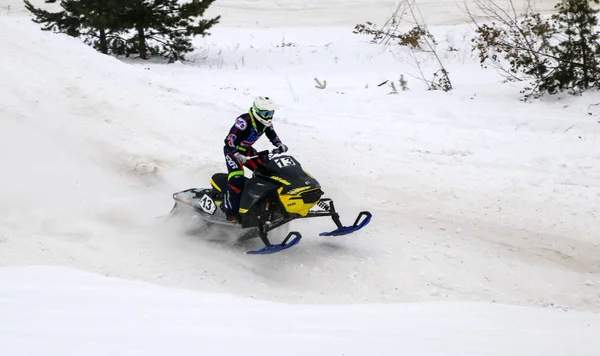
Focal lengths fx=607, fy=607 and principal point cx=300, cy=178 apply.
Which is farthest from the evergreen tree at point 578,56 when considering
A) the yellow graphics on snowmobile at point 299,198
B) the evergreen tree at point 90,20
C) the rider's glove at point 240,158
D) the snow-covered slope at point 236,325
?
the evergreen tree at point 90,20

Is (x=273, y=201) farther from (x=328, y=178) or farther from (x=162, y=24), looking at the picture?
(x=162, y=24)

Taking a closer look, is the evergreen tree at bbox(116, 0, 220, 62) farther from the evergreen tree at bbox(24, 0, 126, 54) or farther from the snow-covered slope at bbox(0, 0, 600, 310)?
the snow-covered slope at bbox(0, 0, 600, 310)

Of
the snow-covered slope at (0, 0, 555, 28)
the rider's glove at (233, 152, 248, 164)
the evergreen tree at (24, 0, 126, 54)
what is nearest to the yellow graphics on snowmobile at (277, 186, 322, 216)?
the rider's glove at (233, 152, 248, 164)

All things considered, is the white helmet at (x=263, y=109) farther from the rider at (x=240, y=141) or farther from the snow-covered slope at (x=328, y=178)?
the snow-covered slope at (x=328, y=178)

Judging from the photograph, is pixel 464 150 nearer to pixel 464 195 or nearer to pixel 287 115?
pixel 464 195

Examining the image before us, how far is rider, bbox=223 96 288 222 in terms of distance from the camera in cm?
766

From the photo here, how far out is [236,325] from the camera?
478 centimetres

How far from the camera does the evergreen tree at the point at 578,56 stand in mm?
11953

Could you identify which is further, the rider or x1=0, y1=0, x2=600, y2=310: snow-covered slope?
the rider

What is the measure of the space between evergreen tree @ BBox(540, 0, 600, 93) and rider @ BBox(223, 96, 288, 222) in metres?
7.11

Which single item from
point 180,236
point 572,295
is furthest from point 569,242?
point 180,236

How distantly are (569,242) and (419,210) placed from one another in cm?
204

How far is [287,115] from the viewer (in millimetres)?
12406

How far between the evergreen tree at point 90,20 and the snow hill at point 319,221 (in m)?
3.92
